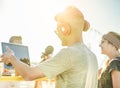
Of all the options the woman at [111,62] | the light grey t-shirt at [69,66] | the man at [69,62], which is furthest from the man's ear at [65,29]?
the woman at [111,62]

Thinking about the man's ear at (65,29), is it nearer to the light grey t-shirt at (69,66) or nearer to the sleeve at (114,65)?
the light grey t-shirt at (69,66)

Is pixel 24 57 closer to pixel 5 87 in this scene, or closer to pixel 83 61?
pixel 5 87

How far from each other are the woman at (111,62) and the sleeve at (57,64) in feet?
3.60

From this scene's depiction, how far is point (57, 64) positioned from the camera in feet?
6.79

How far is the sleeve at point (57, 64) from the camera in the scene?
2057 millimetres

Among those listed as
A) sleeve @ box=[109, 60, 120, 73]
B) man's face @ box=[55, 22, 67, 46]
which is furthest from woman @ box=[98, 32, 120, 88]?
man's face @ box=[55, 22, 67, 46]

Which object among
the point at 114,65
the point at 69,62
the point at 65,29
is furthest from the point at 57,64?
the point at 114,65

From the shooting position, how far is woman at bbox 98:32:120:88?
123 inches

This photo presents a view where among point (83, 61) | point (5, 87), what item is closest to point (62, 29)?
point (83, 61)

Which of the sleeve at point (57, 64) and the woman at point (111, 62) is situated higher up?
the sleeve at point (57, 64)

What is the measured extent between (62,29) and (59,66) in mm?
270

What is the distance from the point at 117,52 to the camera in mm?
3434

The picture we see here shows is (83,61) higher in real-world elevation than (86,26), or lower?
lower

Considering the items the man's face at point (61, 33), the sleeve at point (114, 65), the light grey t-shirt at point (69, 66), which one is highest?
the man's face at point (61, 33)
